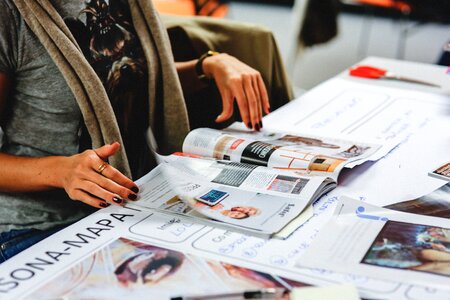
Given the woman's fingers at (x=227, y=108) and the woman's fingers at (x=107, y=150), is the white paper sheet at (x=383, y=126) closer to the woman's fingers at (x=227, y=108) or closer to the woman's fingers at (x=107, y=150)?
the woman's fingers at (x=227, y=108)

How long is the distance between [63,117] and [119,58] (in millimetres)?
178

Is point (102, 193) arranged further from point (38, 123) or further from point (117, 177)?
point (38, 123)

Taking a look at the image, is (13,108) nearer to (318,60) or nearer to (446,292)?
(446,292)

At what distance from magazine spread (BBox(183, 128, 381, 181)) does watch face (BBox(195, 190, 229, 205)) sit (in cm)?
13

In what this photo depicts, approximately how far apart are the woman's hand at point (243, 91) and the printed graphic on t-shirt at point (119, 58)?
0.55ft

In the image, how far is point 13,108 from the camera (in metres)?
1.11

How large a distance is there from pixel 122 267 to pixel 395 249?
341mm

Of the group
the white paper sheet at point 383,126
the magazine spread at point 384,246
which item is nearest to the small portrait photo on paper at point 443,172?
the white paper sheet at point 383,126

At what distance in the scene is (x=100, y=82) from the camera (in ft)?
3.72

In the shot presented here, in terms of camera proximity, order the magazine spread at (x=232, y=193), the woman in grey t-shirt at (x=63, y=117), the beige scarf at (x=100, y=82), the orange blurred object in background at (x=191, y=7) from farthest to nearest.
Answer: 1. the orange blurred object in background at (x=191, y=7)
2. the beige scarf at (x=100, y=82)
3. the woman in grey t-shirt at (x=63, y=117)
4. the magazine spread at (x=232, y=193)

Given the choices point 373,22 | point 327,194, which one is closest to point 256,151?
point 327,194

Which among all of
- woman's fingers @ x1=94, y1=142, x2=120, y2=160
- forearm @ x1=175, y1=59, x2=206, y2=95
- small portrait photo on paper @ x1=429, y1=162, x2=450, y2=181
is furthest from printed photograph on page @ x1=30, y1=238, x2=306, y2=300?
forearm @ x1=175, y1=59, x2=206, y2=95

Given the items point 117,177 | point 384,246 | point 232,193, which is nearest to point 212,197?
point 232,193

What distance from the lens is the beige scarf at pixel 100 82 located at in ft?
3.51
